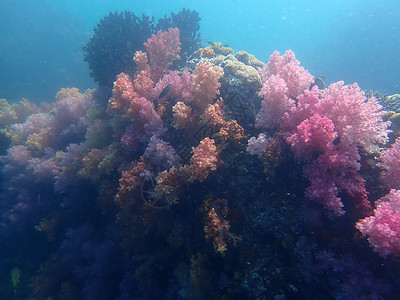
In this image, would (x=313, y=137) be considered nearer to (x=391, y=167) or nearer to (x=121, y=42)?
(x=391, y=167)

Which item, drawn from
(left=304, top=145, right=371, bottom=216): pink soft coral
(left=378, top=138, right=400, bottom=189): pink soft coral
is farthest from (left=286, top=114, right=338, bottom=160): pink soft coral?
(left=378, top=138, right=400, bottom=189): pink soft coral

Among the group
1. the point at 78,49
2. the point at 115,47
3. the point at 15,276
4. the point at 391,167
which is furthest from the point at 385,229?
the point at 78,49

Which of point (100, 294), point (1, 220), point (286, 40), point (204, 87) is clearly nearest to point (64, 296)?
point (100, 294)

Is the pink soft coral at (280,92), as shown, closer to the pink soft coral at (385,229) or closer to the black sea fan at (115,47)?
the pink soft coral at (385,229)

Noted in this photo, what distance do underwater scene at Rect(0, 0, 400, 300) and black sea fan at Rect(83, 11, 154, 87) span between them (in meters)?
0.11

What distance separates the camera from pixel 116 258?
5266mm

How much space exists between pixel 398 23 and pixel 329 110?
2547 inches

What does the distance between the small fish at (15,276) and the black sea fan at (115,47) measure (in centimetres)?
755

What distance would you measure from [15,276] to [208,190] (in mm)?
8225

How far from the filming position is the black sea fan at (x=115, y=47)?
758 cm

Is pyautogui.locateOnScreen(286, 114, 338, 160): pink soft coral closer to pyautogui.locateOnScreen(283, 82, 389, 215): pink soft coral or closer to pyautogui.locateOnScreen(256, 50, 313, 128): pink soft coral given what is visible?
pyautogui.locateOnScreen(283, 82, 389, 215): pink soft coral

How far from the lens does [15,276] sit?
6996 millimetres

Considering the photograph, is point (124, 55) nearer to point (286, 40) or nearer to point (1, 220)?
point (1, 220)

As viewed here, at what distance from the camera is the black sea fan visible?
758 cm
